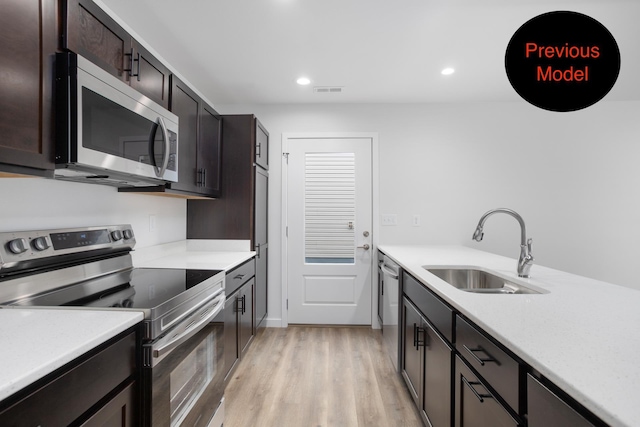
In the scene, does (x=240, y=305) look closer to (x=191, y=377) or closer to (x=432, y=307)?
(x=191, y=377)

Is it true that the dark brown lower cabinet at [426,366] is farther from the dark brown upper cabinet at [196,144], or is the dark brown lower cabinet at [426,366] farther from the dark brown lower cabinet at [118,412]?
the dark brown upper cabinet at [196,144]

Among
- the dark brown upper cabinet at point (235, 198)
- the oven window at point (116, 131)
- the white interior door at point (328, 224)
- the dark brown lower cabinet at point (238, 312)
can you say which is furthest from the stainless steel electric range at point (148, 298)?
the white interior door at point (328, 224)

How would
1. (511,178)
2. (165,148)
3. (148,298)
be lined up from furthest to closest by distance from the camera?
(511,178) → (165,148) → (148,298)

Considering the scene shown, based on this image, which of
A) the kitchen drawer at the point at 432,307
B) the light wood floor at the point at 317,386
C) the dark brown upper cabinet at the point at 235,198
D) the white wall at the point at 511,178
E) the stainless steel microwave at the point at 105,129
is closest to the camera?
the stainless steel microwave at the point at 105,129

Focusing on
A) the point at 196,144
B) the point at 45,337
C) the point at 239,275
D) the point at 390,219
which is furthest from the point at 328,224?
the point at 45,337

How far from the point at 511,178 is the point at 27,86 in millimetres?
3729

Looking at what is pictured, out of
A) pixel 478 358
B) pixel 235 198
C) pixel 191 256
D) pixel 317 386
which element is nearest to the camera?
pixel 478 358

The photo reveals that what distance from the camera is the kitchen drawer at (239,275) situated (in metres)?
2.04

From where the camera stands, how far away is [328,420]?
1815 millimetres

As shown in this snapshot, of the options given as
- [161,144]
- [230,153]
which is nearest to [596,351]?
[161,144]

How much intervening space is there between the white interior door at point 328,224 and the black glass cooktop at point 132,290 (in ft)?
5.26

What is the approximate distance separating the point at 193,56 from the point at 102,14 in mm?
1134

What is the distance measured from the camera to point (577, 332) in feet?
2.93

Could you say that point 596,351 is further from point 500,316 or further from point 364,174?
point 364,174
